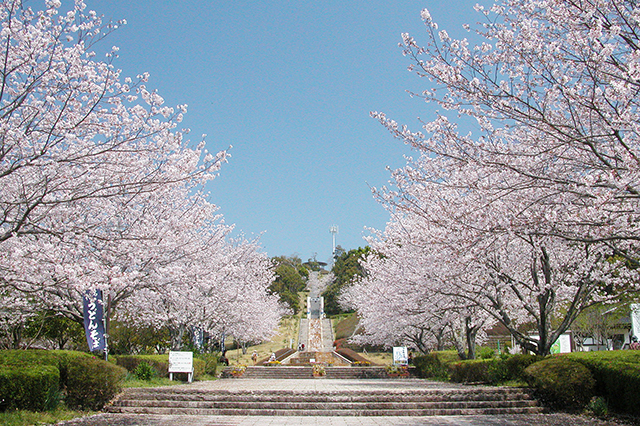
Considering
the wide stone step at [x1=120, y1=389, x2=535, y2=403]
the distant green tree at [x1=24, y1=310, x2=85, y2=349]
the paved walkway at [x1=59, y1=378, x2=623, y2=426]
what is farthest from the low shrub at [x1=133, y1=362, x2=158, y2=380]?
the distant green tree at [x1=24, y1=310, x2=85, y2=349]

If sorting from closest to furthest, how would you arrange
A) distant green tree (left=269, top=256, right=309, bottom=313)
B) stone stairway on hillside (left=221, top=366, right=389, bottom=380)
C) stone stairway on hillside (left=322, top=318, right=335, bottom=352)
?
stone stairway on hillside (left=221, top=366, right=389, bottom=380) → stone stairway on hillside (left=322, top=318, right=335, bottom=352) → distant green tree (left=269, top=256, right=309, bottom=313)

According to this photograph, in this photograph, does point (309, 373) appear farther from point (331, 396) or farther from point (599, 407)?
point (599, 407)

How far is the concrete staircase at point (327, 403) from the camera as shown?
9.84 meters

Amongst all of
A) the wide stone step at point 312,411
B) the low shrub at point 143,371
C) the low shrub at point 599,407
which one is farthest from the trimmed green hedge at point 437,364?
the low shrub at point 143,371

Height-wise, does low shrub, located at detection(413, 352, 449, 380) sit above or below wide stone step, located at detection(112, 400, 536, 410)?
below

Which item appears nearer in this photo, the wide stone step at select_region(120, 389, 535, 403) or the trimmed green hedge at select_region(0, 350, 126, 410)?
the trimmed green hedge at select_region(0, 350, 126, 410)

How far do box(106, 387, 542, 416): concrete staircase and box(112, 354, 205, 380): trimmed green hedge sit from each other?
4289 mm

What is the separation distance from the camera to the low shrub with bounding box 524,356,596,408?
886 cm

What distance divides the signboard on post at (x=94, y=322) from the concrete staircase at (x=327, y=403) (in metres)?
1.85

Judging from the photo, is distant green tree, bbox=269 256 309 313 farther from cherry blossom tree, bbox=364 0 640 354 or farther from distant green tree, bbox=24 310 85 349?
cherry blossom tree, bbox=364 0 640 354

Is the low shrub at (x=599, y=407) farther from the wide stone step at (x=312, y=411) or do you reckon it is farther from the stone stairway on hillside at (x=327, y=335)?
the stone stairway on hillside at (x=327, y=335)

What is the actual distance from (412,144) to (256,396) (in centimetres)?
701

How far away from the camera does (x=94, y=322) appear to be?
39.1 ft

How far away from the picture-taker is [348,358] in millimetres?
34031
